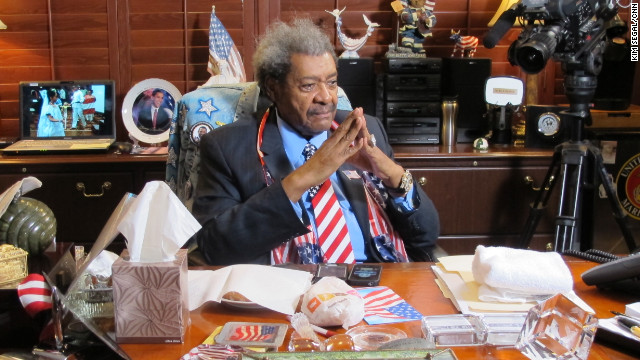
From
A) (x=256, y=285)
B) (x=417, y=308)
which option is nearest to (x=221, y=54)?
(x=256, y=285)

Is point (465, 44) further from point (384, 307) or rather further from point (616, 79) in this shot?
point (384, 307)

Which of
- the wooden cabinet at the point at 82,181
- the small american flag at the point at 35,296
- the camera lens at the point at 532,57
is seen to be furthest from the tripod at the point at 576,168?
the small american flag at the point at 35,296

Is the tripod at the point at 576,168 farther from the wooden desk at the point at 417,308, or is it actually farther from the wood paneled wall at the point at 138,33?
the wooden desk at the point at 417,308

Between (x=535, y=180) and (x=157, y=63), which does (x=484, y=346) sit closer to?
(x=535, y=180)

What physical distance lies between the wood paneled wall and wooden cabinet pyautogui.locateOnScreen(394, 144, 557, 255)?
711 mm

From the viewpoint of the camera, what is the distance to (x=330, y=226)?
71.2 inches

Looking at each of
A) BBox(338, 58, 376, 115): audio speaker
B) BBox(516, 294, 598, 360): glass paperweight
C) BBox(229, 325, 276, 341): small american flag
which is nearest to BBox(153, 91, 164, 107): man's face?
BBox(338, 58, 376, 115): audio speaker

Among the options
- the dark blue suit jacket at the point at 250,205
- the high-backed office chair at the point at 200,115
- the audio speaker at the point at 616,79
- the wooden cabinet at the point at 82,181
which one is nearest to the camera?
the dark blue suit jacket at the point at 250,205

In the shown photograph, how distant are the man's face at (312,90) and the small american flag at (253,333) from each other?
0.90m

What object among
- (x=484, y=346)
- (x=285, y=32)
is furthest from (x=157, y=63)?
(x=484, y=346)

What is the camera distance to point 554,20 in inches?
96.5

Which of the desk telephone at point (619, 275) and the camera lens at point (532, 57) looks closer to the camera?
the desk telephone at point (619, 275)

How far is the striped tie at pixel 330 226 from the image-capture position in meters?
1.78

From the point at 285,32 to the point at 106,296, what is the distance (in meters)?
1.04
